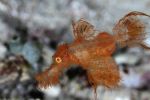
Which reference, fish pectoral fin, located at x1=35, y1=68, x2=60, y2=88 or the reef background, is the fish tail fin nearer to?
fish pectoral fin, located at x1=35, y1=68, x2=60, y2=88

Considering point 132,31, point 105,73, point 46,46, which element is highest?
point 46,46

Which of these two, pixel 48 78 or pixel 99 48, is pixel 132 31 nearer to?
pixel 99 48

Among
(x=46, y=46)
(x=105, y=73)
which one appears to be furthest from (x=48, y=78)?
(x=46, y=46)

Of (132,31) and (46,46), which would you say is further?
(46,46)

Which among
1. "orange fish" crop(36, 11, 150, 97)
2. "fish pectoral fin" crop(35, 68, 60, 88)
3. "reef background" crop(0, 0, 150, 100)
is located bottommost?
"fish pectoral fin" crop(35, 68, 60, 88)

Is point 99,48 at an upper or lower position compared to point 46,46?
lower

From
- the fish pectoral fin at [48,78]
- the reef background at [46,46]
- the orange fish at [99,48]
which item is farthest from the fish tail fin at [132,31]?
the reef background at [46,46]

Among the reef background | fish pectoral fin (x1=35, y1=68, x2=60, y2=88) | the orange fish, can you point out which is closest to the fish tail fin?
the orange fish

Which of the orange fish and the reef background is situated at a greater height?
the reef background
